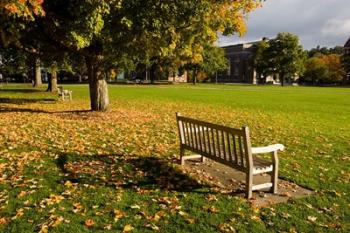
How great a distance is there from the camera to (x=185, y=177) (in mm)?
A: 7574

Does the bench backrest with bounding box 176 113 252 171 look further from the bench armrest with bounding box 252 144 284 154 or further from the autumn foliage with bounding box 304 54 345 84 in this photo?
the autumn foliage with bounding box 304 54 345 84

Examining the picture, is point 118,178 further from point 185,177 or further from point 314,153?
point 314,153

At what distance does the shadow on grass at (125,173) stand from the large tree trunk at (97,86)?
8.30 meters

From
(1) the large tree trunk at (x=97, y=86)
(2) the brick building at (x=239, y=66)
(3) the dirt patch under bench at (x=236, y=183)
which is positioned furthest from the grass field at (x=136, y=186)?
(2) the brick building at (x=239, y=66)

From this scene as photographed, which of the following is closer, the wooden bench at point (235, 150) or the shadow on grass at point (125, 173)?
the wooden bench at point (235, 150)

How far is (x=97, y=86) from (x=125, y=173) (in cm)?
988

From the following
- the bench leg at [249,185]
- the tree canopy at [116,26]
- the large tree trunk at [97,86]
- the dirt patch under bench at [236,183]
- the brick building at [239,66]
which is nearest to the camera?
the bench leg at [249,185]

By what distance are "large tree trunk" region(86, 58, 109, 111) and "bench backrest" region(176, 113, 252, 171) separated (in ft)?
30.5

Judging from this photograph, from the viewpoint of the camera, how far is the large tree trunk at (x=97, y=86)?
16766 mm

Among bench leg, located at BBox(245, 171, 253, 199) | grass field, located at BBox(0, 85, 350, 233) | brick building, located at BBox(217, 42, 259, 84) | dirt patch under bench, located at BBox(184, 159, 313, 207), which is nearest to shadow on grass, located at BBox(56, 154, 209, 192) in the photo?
grass field, located at BBox(0, 85, 350, 233)

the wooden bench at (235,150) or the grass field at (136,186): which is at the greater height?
the wooden bench at (235,150)

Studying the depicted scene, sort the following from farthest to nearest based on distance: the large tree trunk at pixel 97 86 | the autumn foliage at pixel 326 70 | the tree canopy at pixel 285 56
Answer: the autumn foliage at pixel 326 70, the tree canopy at pixel 285 56, the large tree trunk at pixel 97 86

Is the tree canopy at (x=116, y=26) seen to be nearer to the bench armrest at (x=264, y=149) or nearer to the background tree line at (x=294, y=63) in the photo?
the bench armrest at (x=264, y=149)

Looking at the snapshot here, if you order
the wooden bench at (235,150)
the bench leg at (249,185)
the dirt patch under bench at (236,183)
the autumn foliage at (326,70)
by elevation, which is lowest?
the dirt patch under bench at (236,183)
